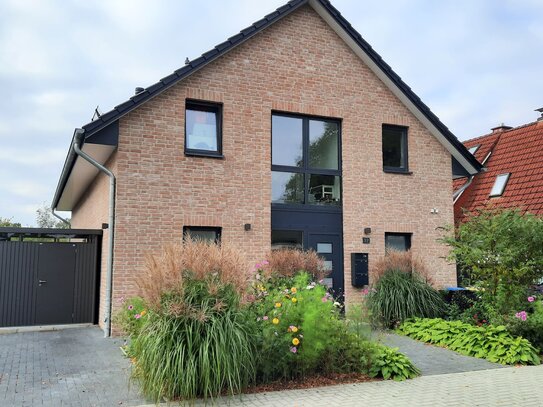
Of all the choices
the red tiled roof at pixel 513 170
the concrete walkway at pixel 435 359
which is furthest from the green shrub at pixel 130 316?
the red tiled roof at pixel 513 170

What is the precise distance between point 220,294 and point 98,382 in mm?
1971

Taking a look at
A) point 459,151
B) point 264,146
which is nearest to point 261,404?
point 264,146

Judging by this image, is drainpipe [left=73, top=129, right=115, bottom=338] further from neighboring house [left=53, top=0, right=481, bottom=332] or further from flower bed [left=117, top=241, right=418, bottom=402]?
flower bed [left=117, top=241, right=418, bottom=402]

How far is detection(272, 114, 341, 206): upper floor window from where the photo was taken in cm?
1133

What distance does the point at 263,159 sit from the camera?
1093cm

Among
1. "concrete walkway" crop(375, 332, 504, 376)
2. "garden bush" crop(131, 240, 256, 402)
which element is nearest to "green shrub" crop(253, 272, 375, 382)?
"garden bush" crop(131, 240, 256, 402)

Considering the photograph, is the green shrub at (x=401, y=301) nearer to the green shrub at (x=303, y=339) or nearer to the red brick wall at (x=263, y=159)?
the red brick wall at (x=263, y=159)

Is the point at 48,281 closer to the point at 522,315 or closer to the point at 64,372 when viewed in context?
the point at 64,372

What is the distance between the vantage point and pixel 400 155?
12.9 meters

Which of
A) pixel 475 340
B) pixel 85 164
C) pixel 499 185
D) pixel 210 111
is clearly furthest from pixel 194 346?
pixel 499 185

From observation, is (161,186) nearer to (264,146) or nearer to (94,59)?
(264,146)

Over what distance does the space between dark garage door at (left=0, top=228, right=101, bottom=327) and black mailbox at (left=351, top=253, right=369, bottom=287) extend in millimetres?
5955

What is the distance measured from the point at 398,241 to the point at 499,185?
6.60 m

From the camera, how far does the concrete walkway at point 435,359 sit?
7.06 metres
